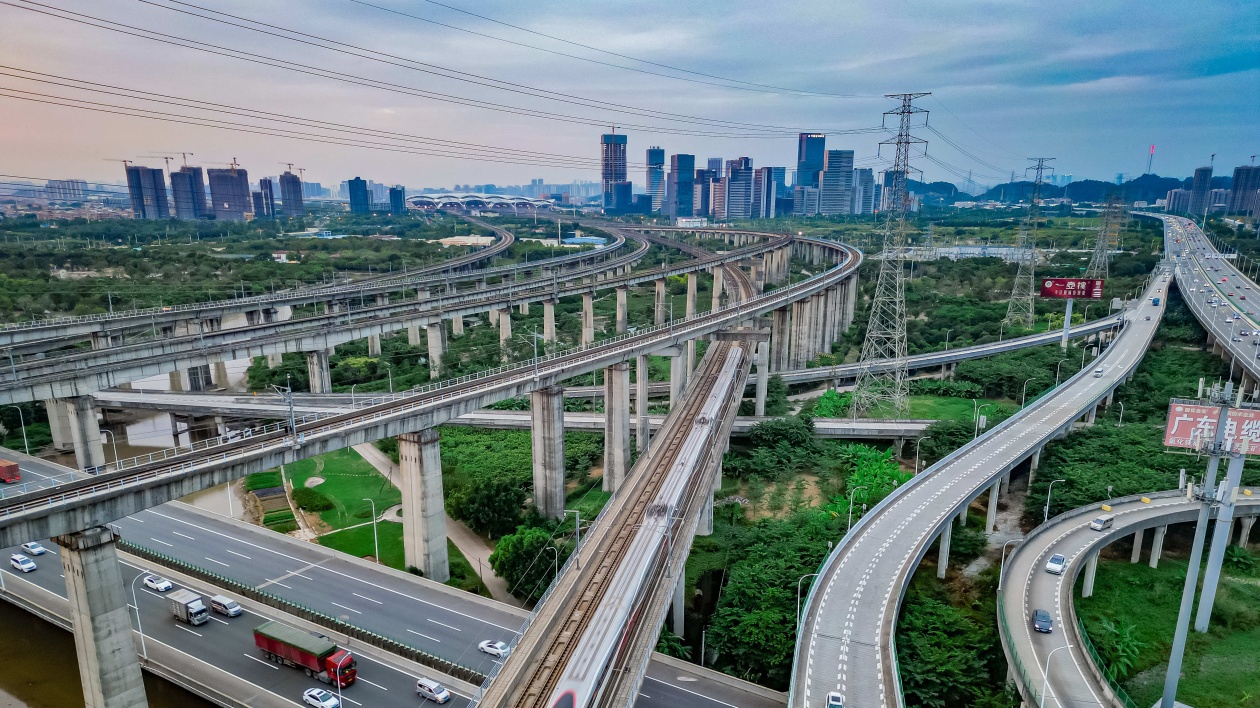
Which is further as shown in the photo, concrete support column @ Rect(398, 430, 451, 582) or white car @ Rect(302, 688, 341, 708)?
concrete support column @ Rect(398, 430, 451, 582)

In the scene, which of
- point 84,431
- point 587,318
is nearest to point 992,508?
point 587,318

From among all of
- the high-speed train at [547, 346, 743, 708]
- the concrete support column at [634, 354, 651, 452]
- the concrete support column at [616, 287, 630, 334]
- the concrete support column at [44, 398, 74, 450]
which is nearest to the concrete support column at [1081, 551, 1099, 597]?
the high-speed train at [547, 346, 743, 708]

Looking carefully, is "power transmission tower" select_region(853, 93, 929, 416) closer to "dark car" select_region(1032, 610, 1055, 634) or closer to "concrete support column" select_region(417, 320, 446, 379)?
"dark car" select_region(1032, 610, 1055, 634)

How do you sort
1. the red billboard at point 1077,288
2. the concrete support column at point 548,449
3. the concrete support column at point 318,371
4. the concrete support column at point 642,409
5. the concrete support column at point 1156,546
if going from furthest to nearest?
the red billboard at point 1077,288 < the concrete support column at point 318,371 < the concrete support column at point 642,409 < the concrete support column at point 548,449 < the concrete support column at point 1156,546

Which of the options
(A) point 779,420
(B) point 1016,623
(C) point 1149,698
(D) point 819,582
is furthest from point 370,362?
(C) point 1149,698

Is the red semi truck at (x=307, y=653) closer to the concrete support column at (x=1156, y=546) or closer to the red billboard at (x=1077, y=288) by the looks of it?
the concrete support column at (x=1156, y=546)

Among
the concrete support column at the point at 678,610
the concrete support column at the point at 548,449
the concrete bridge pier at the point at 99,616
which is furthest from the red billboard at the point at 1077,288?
the concrete bridge pier at the point at 99,616
